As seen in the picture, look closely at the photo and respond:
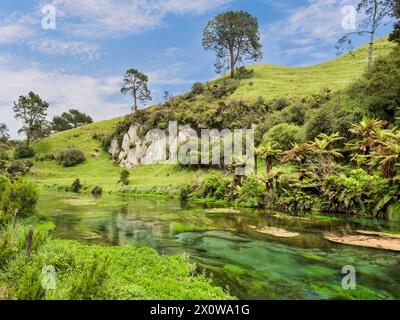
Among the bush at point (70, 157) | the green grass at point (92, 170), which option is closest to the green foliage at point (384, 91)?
the green grass at point (92, 170)

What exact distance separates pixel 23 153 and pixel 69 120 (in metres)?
→ 56.7

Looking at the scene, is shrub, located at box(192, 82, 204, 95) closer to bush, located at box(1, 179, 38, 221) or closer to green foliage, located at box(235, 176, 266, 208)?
green foliage, located at box(235, 176, 266, 208)

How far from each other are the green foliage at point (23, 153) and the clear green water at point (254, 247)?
56717mm

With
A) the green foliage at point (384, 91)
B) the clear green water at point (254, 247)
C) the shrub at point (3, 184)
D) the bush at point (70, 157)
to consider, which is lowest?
the clear green water at point (254, 247)

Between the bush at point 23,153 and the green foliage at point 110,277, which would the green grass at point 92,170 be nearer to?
the bush at point 23,153

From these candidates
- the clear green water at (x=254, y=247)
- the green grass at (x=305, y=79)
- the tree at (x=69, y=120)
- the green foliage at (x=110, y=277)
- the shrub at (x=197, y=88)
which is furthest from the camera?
the tree at (x=69, y=120)

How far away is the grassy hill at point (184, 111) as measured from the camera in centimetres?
5746

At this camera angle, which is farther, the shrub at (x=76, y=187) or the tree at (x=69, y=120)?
the tree at (x=69, y=120)

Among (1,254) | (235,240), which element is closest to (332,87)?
(235,240)

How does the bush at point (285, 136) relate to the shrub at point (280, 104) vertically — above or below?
below

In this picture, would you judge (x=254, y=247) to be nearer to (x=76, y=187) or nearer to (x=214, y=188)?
(x=214, y=188)

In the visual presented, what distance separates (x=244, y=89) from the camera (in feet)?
254

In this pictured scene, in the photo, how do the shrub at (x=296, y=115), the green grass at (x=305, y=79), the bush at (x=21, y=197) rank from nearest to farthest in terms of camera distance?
1. the bush at (x=21, y=197)
2. the shrub at (x=296, y=115)
3. the green grass at (x=305, y=79)
